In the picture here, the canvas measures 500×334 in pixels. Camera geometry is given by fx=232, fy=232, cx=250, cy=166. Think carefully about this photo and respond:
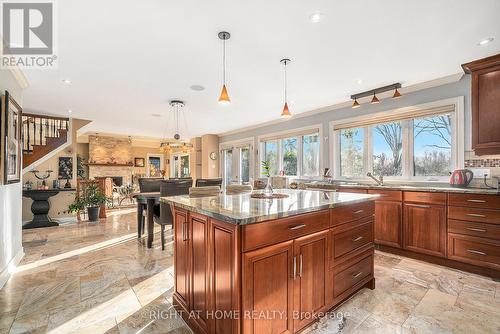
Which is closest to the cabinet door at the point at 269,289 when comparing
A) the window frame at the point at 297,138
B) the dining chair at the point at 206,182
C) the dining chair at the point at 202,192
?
the dining chair at the point at 202,192

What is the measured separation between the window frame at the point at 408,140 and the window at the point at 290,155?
1.17m

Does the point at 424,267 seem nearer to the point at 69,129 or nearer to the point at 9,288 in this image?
the point at 9,288

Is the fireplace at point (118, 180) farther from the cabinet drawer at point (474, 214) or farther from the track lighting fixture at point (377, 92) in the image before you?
the cabinet drawer at point (474, 214)

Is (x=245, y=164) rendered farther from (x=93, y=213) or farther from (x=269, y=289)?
(x=269, y=289)

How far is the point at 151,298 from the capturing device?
215 cm

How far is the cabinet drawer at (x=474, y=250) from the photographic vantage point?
8.25 ft

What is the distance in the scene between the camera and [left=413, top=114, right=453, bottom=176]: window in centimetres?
344

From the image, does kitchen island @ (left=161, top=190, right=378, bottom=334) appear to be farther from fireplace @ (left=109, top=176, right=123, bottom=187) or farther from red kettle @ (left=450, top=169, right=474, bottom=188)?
fireplace @ (left=109, top=176, right=123, bottom=187)

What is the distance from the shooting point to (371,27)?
6.97ft

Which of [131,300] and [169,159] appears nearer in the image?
[131,300]

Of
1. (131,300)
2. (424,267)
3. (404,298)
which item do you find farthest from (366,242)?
(131,300)

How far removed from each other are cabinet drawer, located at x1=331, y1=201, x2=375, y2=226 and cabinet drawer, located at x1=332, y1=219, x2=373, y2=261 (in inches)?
2.5

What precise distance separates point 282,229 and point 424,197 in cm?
257

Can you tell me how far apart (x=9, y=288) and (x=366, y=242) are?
3.53 metres
